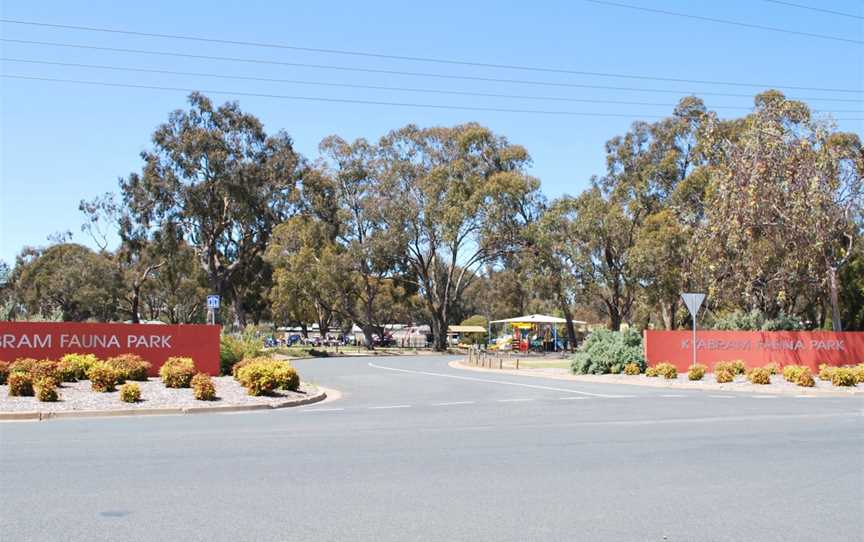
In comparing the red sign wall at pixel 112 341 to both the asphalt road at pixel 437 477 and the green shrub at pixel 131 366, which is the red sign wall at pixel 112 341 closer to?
the green shrub at pixel 131 366

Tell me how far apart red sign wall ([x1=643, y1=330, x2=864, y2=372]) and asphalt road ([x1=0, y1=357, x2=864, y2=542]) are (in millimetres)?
13027

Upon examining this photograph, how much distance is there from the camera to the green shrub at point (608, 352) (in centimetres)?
2956

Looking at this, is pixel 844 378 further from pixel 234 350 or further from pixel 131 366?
pixel 131 366

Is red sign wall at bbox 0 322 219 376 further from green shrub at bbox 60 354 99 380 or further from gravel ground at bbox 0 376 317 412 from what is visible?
gravel ground at bbox 0 376 317 412

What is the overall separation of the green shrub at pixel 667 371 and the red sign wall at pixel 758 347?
6.07 ft

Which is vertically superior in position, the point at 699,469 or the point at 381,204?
the point at 381,204

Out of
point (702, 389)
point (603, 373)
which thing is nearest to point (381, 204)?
point (603, 373)

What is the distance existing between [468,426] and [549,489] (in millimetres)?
5758

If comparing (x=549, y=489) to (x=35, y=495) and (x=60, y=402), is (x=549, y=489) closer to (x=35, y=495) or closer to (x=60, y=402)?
(x=35, y=495)

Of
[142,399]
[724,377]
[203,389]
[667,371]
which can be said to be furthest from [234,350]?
[724,377]

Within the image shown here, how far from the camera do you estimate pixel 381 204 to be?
191ft

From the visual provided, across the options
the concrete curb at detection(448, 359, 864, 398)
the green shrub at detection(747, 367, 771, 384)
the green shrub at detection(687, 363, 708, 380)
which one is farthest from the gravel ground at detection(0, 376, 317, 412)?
the green shrub at detection(747, 367, 771, 384)

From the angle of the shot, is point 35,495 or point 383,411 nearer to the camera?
point 35,495

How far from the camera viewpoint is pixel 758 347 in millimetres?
28953
